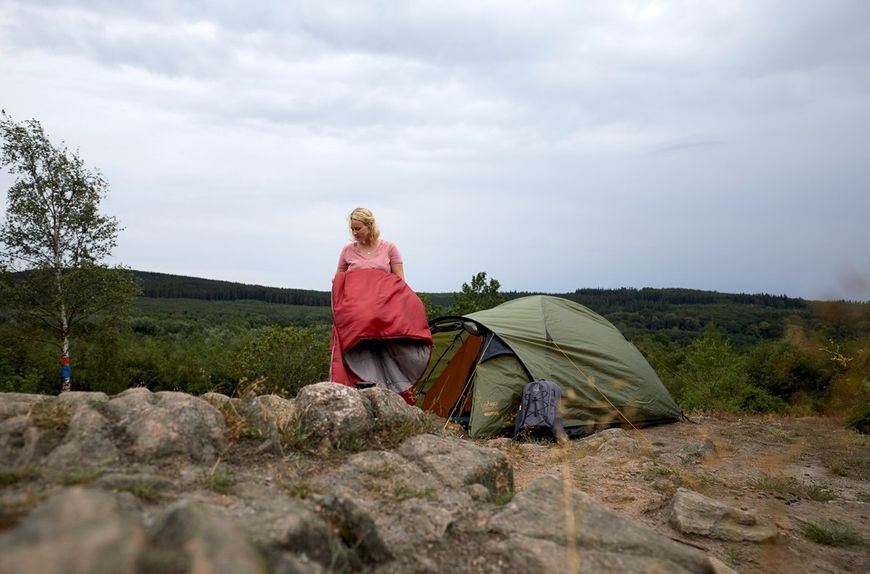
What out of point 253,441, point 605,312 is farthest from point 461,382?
point 605,312

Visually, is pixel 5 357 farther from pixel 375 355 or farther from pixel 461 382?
pixel 375 355

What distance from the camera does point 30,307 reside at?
15.7 metres

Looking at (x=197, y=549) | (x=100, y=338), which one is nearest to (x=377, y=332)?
(x=197, y=549)

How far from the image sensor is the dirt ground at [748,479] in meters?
3.70

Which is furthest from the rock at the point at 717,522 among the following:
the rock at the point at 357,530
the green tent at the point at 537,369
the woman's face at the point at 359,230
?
the green tent at the point at 537,369

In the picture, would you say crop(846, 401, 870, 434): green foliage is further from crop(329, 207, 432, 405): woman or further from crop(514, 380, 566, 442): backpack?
crop(329, 207, 432, 405): woman

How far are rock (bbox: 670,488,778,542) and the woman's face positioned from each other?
3793 millimetres

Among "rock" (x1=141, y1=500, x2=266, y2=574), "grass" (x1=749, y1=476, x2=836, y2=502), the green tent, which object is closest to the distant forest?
the green tent

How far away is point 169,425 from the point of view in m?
2.66

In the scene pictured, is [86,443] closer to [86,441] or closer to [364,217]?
[86,441]

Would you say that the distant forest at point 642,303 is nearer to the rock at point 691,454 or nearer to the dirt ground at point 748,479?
the dirt ground at point 748,479

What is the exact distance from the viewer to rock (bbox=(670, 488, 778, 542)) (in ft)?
12.4

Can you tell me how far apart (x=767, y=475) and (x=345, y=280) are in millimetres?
4717

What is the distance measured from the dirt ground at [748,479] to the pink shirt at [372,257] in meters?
2.50
